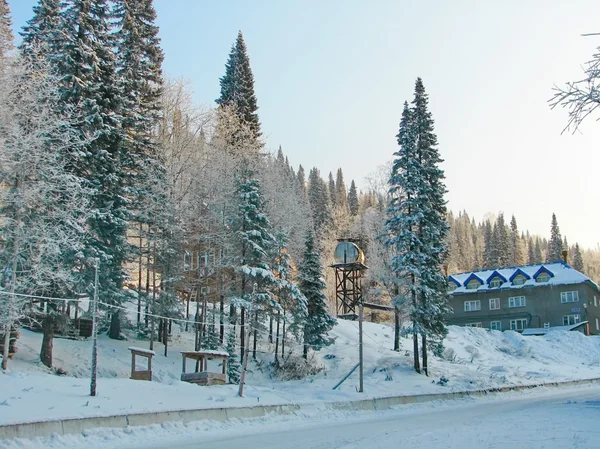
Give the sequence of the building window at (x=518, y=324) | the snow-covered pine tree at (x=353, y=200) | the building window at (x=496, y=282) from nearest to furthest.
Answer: the building window at (x=518, y=324), the building window at (x=496, y=282), the snow-covered pine tree at (x=353, y=200)

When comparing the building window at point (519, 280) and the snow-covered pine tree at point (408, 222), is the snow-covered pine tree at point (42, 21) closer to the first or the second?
the snow-covered pine tree at point (408, 222)

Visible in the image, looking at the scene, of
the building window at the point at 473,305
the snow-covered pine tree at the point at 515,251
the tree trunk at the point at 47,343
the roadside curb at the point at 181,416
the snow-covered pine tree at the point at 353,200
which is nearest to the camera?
the roadside curb at the point at 181,416

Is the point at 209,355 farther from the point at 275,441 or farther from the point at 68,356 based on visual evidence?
the point at 275,441

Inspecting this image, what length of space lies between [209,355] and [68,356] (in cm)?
698

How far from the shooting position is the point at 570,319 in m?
66.9

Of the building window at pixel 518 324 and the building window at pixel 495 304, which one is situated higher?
the building window at pixel 495 304

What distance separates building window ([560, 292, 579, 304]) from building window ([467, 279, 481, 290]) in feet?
31.2

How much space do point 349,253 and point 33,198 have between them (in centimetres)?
3390

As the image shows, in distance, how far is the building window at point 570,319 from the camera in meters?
66.4

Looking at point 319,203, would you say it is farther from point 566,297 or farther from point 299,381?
point 299,381

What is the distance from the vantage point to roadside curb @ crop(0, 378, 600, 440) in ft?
47.9

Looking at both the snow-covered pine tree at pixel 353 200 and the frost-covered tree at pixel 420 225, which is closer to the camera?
the frost-covered tree at pixel 420 225

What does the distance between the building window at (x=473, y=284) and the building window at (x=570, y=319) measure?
408 inches

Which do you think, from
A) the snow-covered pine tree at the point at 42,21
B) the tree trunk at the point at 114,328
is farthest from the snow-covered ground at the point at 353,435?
the snow-covered pine tree at the point at 42,21
